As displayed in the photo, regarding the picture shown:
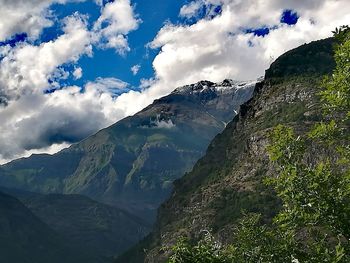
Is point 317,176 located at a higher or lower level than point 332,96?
lower

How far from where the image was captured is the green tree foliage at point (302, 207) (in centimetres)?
2866

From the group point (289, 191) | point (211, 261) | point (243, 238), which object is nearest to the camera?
point (211, 261)

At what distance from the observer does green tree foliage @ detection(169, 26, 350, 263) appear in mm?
28656

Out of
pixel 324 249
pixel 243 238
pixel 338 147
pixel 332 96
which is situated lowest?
pixel 324 249

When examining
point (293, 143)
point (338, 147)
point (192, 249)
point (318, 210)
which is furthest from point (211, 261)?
point (338, 147)

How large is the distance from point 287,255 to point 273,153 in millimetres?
5768

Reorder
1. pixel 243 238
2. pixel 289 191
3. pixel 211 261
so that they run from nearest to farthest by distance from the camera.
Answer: pixel 211 261, pixel 289 191, pixel 243 238

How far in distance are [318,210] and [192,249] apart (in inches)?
278

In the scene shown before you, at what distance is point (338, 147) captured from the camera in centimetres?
3200

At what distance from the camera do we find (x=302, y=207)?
95.0 ft

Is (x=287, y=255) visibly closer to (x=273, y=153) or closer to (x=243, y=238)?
(x=243, y=238)

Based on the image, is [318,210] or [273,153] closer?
[318,210]

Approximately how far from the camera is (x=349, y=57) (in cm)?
3058

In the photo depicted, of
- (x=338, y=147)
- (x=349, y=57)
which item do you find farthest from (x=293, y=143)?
(x=349, y=57)
